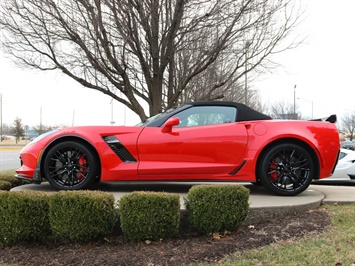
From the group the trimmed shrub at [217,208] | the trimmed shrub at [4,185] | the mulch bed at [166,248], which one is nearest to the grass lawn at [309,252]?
the mulch bed at [166,248]

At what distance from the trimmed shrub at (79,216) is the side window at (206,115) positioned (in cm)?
173

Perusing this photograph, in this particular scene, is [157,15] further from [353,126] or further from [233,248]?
[353,126]

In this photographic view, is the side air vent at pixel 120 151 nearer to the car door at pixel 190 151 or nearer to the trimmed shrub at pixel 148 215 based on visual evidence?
the car door at pixel 190 151

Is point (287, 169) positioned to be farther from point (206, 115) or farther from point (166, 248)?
point (166, 248)

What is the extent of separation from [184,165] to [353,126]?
6747cm

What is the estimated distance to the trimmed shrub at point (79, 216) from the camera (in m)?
3.43

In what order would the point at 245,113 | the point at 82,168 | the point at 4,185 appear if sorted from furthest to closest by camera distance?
the point at 4,185, the point at 245,113, the point at 82,168

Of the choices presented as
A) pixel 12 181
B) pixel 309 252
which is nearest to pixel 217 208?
pixel 309 252

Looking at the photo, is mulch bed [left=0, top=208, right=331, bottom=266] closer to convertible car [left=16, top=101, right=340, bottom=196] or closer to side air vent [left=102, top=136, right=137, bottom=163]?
convertible car [left=16, top=101, right=340, bottom=196]

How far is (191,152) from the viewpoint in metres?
4.56

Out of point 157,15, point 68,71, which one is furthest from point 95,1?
point 68,71

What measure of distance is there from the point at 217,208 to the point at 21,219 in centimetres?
197

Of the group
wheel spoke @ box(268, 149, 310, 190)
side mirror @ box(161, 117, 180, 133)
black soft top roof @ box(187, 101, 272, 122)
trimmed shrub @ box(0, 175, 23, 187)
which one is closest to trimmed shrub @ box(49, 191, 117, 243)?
side mirror @ box(161, 117, 180, 133)

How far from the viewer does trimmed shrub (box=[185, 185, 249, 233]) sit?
357cm
